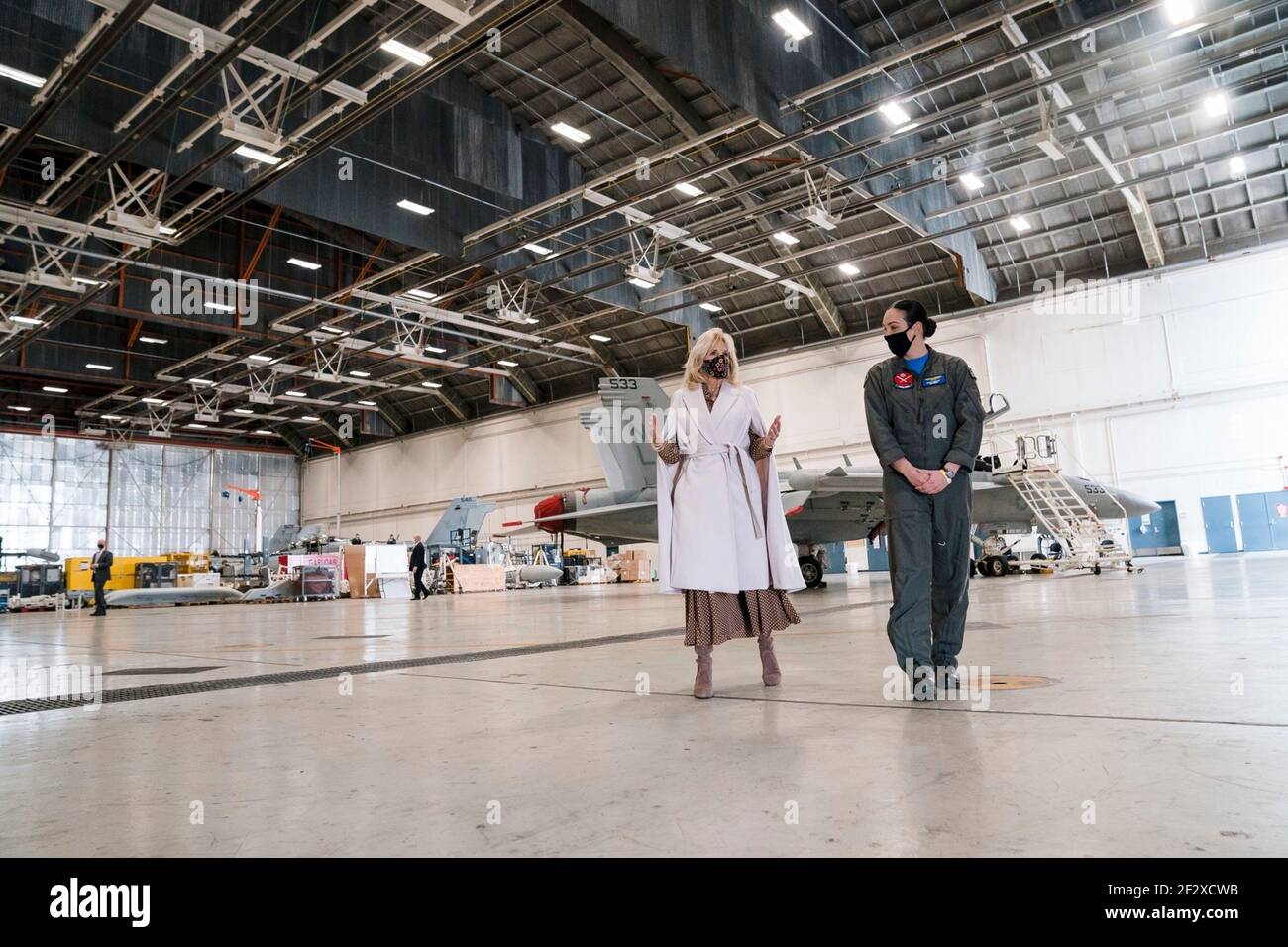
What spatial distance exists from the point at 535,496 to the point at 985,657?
1385 inches

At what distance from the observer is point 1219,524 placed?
903 inches

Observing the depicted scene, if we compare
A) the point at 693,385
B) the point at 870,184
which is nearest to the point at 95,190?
the point at 870,184

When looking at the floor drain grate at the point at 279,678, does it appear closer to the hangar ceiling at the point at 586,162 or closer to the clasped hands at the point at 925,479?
the clasped hands at the point at 925,479

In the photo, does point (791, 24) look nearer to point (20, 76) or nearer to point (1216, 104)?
point (1216, 104)

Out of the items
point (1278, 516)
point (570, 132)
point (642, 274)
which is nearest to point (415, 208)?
point (570, 132)

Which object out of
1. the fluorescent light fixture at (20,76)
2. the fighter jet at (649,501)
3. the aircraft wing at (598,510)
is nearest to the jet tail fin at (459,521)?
the aircraft wing at (598,510)

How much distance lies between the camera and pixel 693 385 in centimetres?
370

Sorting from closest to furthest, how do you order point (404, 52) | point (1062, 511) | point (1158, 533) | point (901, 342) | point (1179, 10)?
point (901, 342)
point (404, 52)
point (1179, 10)
point (1062, 511)
point (1158, 533)

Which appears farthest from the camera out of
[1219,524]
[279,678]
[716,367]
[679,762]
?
[1219,524]

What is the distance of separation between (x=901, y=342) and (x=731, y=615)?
152 centimetres

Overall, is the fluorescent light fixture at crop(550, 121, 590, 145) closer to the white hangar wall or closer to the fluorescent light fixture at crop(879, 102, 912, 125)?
the fluorescent light fixture at crop(879, 102, 912, 125)

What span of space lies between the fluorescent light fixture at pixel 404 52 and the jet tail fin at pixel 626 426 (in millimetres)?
6087

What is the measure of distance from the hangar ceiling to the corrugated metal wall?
13819 millimetres
